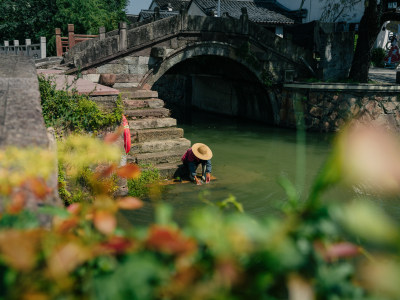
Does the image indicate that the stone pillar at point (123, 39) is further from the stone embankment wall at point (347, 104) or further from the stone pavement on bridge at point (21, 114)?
the stone pavement on bridge at point (21, 114)

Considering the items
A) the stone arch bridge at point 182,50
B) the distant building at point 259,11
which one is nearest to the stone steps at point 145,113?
the stone arch bridge at point 182,50

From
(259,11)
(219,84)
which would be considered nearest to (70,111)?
(219,84)

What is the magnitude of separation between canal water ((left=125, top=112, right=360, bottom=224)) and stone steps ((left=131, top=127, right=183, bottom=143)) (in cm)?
115

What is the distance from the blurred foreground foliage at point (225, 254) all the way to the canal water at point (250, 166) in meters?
2.52

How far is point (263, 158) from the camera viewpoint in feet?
34.1

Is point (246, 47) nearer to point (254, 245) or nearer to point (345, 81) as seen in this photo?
point (345, 81)

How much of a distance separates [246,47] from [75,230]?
40.3ft

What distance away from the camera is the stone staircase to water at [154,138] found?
7.90m

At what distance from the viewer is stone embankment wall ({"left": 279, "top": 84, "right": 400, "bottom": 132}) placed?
12625mm

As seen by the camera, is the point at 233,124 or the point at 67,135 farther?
the point at 233,124

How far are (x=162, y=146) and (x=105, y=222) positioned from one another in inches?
283

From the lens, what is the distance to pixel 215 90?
61.5 feet

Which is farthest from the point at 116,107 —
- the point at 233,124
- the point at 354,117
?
the point at 233,124

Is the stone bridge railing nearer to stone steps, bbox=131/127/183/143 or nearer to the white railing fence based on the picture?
stone steps, bbox=131/127/183/143
